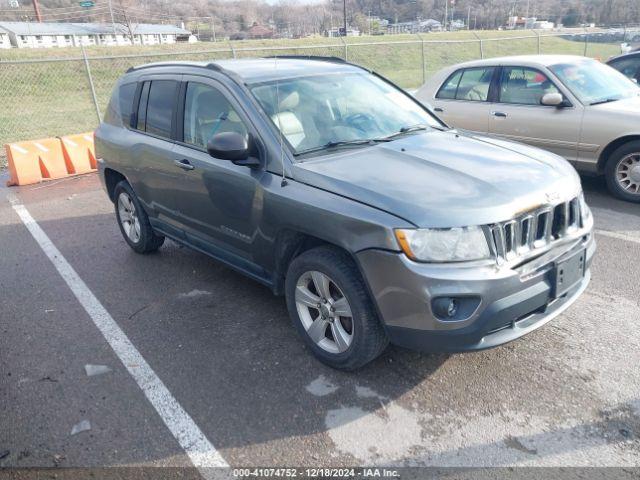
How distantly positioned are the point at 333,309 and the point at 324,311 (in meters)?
0.09

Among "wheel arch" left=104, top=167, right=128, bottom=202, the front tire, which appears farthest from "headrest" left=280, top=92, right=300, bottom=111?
"wheel arch" left=104, top=167, right=128, bottom=202

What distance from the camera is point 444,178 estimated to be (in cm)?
302

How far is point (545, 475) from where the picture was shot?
95.0 inches

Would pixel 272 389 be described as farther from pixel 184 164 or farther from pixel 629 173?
pixel 629 173

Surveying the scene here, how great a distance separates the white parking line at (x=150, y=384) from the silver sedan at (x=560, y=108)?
5.52 m

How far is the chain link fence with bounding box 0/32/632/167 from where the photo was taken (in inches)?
551

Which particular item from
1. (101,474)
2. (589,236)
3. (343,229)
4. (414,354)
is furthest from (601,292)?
(101,474)

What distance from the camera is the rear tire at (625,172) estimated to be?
604 centimetres

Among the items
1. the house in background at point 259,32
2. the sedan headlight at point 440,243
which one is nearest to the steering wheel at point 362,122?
the sedan headlight at point 440,243

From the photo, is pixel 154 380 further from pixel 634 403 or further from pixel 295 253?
pixel 634 403

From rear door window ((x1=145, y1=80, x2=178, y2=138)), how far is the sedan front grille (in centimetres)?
292

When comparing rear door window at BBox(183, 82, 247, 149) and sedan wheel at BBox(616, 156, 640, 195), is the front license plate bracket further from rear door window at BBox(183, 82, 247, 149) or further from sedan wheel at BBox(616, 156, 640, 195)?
sedan wheel at BBox(616, 156, 640, 195)

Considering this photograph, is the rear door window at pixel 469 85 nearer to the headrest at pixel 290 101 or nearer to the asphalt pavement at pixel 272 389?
the asphalt pavement at pixel 272 389

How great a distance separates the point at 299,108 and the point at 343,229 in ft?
4.05
